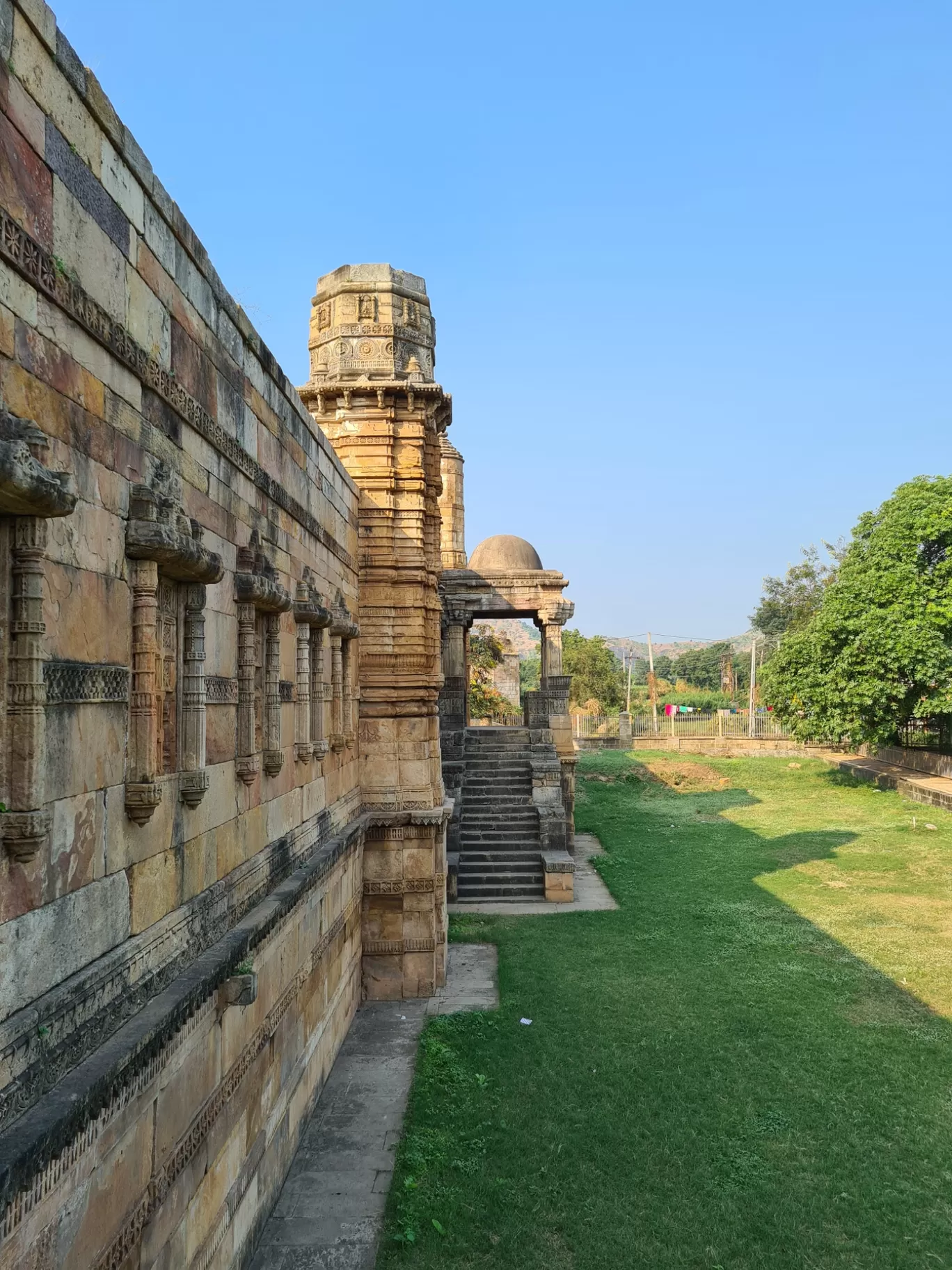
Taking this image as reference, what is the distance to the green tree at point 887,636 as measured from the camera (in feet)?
67.6

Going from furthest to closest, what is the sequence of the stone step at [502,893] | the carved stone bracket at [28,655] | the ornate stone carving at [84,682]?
the stone step at [502,893] < the ornate stone carving at [84,682] < the carved stone bracket at [28,655]

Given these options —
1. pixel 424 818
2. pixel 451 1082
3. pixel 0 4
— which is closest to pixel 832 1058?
pixel 451 1082

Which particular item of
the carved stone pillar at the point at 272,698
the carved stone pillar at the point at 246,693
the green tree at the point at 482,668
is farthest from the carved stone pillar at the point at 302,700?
the green tree at the point at 482,668

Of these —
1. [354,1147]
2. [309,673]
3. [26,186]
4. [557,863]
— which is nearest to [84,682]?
[26,186]

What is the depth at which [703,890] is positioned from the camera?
14.0 meters

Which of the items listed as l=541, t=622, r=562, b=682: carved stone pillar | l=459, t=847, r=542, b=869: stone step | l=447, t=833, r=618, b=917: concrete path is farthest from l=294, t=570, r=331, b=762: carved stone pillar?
l=541, t=622, r=562, b=682: carved stone pillar

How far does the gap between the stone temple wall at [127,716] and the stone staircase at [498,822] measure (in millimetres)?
8623

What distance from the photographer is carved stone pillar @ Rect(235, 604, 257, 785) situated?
5.10m

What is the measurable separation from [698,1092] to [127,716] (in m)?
5.87

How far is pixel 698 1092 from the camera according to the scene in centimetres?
709

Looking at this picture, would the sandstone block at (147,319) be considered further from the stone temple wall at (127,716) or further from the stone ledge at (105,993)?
the stone ledge at (105,993)

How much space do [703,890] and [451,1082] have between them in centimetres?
764

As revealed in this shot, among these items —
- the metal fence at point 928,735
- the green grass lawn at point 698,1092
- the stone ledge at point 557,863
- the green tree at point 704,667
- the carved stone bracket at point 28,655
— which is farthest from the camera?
the green tree at point 704,667

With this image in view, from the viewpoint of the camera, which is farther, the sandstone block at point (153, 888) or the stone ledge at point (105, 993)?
the sandstone block at point (153, 888)
